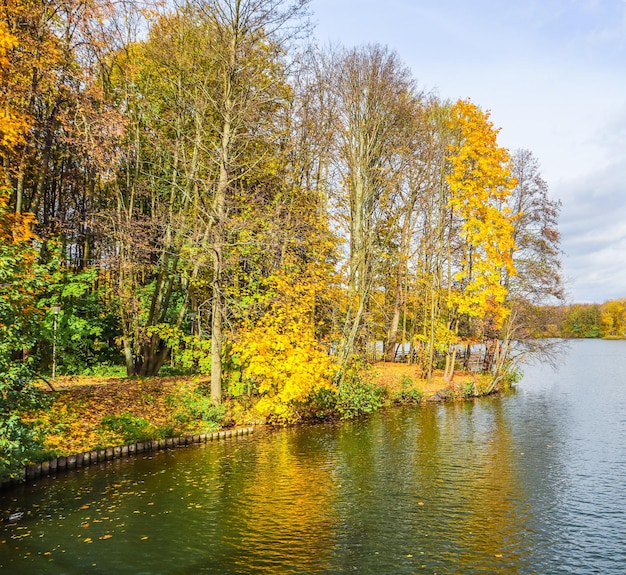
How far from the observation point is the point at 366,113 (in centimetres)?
2259

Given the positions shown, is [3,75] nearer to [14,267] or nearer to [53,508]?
[14,267]

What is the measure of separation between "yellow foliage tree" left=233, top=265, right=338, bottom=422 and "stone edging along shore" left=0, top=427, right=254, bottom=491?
171 cm

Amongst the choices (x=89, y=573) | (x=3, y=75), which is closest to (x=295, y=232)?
(x=3, y=75)

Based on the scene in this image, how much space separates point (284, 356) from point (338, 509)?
26.0ft

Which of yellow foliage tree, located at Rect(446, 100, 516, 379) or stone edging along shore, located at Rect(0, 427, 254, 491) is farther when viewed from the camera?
yellow foliage tree, located at Rect(446, 100, 516, 379)

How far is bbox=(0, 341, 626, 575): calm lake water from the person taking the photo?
7785mm

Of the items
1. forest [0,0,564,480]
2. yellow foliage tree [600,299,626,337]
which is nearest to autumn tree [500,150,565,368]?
forest [0,0,564,480]

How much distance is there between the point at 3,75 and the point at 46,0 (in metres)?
3.37

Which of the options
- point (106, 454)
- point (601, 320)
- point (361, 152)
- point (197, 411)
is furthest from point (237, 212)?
point (601, 320)

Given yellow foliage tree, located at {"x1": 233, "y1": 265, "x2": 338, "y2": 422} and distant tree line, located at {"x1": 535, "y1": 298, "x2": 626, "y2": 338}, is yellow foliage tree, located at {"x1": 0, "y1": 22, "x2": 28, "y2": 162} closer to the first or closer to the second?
yellow foliage tree, located at {"x1": 233, "y1": 265, "x2": 338, "y2": 422}

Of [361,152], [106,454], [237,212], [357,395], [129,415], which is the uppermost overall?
[361,152]

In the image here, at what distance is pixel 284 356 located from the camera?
17484 millimetres

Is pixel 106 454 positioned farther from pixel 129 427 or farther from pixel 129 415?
pixel 129 415

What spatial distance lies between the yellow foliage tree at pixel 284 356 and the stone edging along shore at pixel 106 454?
5.61ft
